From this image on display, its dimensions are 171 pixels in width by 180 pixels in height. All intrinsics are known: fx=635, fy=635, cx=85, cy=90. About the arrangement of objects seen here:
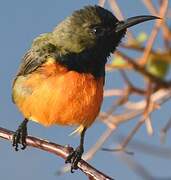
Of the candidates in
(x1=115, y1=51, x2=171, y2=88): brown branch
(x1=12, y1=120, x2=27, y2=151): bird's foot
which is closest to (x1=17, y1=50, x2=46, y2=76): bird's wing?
(x1=12, y1=120, x2=27, y2=151): bird's foot

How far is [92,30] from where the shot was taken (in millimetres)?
2088

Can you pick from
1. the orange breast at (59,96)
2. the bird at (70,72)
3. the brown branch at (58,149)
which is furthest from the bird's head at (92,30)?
the brown branch at (58,149)

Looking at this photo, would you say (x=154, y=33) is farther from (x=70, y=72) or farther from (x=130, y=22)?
(x=70, y=72)

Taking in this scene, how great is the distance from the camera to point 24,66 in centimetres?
209

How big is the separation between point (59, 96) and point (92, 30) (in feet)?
1.00

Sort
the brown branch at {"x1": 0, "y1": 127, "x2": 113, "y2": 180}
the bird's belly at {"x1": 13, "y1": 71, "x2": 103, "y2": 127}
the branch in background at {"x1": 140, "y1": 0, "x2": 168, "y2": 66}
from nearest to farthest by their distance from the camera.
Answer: the brown branch at {"x1": 0, "y1": 127, "x2": 113, "y2": 180} < the bird's belly at {"x1": 13, "y1": 71, "x2": 103, "y2": 127} < the branch in background at {"x1": 140, "y1": 0, "x2": 168, "y2": 66}

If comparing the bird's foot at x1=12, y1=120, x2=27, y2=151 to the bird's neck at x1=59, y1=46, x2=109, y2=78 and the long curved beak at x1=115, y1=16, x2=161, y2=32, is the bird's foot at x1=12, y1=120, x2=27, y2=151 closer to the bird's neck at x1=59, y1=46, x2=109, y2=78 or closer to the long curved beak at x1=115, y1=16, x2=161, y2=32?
the bird's neck at x1=59, y1=46, x2=109, y2=78

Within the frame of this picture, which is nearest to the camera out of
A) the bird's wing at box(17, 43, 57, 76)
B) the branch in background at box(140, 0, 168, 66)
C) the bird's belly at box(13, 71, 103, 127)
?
the bird's belly at box(13, 71, 103, 127)

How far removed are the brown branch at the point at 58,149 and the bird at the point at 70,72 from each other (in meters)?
0.26

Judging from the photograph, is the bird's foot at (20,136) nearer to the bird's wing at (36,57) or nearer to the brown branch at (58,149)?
the bird's wing at (36,57)

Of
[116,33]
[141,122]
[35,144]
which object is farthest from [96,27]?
[35,144]

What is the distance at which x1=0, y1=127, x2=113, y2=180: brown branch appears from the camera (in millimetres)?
1372

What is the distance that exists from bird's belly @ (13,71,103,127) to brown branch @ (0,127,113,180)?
0.26m

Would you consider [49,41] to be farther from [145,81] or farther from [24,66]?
[145,81]
